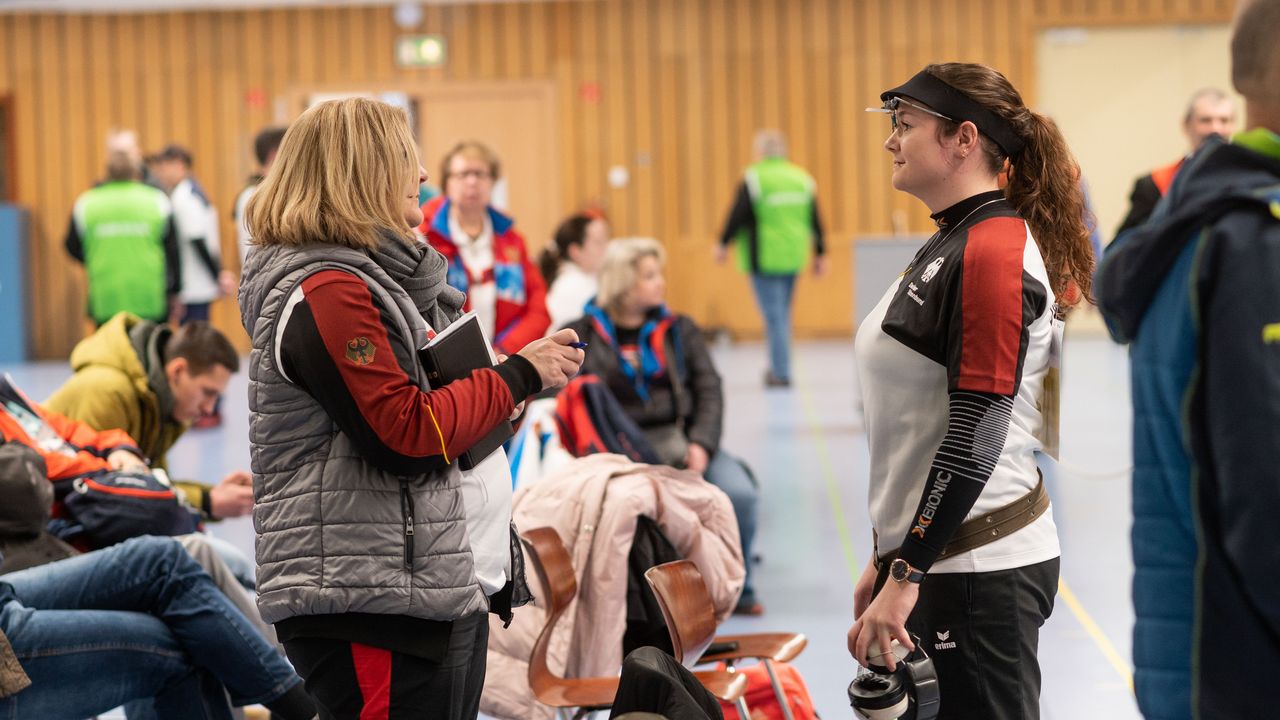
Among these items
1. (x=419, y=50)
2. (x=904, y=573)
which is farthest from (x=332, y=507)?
(x=419, y=50)

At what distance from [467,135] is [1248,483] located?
13395 mm

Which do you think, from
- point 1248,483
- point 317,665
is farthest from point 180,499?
point 1248,483

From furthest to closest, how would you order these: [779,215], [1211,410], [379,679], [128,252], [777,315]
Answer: [779,215], [777,315], [128,252], [379,679], [1211,410]

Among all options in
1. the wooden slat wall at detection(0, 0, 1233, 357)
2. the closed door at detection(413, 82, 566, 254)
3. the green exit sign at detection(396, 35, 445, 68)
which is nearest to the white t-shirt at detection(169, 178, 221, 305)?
the wooden slat wall at detection(0, 0, 1233, 357)

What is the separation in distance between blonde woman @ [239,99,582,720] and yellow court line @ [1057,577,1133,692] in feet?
7.27

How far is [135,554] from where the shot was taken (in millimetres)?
2877

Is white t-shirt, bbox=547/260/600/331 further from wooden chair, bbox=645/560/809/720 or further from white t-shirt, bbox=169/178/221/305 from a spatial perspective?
white t-shirt, bbox=169/178/221/305

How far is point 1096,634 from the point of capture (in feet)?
14.1

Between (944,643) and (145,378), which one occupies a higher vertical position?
(145,378)

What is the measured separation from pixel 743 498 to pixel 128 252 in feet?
20.4

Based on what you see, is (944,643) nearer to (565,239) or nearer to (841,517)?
(841,517)

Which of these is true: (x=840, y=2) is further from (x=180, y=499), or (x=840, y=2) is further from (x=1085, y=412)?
(x=180, y=499)

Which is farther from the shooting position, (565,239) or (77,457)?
(565,239)

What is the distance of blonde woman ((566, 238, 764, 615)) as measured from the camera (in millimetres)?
4734
